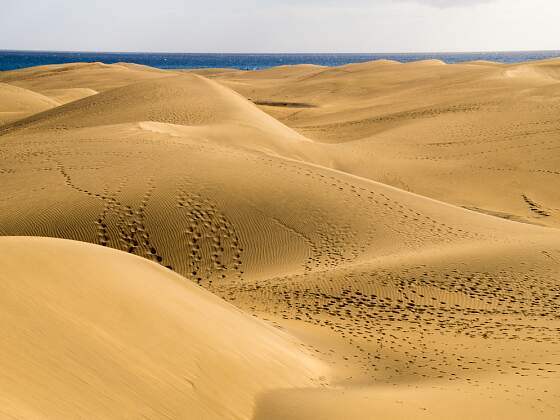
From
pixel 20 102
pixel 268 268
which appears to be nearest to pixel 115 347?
pixel 268 268

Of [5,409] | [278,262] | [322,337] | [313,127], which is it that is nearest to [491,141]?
[313,127]

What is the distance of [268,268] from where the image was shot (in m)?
13.3

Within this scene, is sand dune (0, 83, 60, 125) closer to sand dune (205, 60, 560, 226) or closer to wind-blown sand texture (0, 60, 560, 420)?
wind-blown sand texture (0, 60, 560, 420)

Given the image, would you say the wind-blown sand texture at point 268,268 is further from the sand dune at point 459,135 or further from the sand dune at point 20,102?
the sand dune at point 20,102

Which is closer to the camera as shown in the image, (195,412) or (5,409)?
Result: (5,409)

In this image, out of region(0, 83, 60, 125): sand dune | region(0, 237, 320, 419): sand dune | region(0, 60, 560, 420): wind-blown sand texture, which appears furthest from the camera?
region(0, 83, 60, 125): sand dune

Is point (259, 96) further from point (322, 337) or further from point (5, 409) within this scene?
point (5, 409)

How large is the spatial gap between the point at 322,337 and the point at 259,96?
53.5 meters

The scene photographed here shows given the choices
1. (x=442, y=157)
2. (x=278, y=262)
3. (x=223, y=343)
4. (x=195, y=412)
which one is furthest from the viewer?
(x=442, y=157)

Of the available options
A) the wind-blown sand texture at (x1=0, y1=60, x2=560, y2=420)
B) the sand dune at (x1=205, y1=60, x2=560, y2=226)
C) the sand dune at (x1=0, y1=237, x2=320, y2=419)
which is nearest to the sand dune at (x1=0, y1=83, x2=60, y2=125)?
the wind-blown sand texture at (x1=0, y1=60, x2=560, y2=420)

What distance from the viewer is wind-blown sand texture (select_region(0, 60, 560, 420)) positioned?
5777 mm

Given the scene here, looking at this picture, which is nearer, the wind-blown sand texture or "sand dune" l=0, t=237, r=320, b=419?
"sand dune" l=0, t=237, r=320, b=419

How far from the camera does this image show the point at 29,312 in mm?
5543

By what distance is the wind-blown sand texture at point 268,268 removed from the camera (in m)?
5.78
